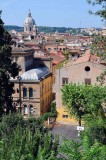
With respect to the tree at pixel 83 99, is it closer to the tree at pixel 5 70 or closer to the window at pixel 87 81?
the window at pixel 87 81

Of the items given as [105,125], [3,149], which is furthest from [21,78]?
[3,149]

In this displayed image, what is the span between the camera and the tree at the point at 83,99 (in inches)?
1487

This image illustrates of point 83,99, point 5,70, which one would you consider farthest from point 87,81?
point 5,70

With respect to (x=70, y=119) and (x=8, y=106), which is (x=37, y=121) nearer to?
(x=8, y=106)

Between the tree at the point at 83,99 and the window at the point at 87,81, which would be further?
the window at the point at 87,81

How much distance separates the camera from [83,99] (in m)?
39.0

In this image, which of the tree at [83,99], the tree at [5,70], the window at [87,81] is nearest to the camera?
the tree at [5,70]

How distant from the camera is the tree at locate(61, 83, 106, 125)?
3778 centimetres

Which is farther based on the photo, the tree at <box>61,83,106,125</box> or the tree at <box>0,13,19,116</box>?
the tree at <box>61,83,106,125</box>

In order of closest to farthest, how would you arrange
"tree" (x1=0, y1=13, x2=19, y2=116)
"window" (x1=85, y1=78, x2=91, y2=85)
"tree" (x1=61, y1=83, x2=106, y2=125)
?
"tree" (x1=0, y1=13, x2=19, y2=116) < "tree" (x1=61, y1=83, x2=106, y2=125) < "window" (x1=85, y1=78, x2=91, y2=85)

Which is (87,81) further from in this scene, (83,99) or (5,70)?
(5,70)

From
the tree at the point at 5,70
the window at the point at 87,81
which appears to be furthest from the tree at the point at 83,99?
the tree at the point at 5,70

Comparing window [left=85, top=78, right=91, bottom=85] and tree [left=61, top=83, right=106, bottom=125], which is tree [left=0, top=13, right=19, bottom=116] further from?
window [left=85, top=78, right=91, bottom=85]

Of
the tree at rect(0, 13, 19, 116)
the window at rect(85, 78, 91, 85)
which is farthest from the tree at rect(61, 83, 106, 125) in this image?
the tree at rect(0, 13, 19, 116)
